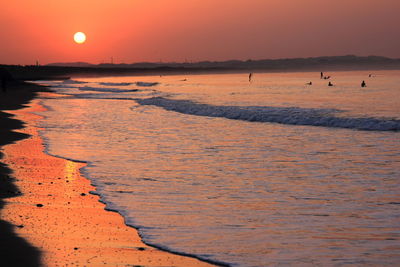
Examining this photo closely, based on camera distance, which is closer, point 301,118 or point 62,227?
point 62,227

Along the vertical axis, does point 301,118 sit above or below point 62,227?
below

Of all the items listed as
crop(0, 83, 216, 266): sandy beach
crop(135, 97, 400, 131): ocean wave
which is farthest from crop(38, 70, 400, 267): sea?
crop(135, 97, 400, 131): ocean wave

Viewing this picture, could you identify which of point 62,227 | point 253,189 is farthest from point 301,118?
point 62,227

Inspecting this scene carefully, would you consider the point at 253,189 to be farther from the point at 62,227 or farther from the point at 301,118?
the point at 301,118

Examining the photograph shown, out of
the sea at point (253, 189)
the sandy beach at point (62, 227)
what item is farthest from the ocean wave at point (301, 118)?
the sandy beach at point (62, 227)

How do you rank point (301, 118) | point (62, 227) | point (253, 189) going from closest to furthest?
point (62, 227), point (253, 189), point (301, 118)

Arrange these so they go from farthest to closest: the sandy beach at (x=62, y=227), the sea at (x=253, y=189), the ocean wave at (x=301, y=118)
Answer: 1. the ocean wave at (x=301, y=118)
2. the sea at (x=253, y=189)
3. the sandy beach at (x=62, y=227)

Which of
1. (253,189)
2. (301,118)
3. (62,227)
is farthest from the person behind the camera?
(301,118)

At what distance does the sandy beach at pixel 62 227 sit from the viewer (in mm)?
7207

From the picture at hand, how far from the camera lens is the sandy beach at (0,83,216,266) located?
7207mm

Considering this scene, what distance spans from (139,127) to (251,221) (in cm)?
1744

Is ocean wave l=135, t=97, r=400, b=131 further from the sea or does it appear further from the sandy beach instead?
the sandy beach

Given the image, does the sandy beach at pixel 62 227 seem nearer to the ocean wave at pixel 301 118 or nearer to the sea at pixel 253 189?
the sea at pixel 253 189

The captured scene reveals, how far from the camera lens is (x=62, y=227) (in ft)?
28.5
